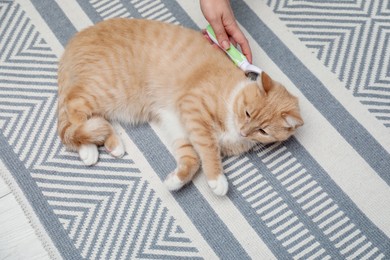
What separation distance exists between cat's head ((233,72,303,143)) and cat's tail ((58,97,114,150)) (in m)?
0.41

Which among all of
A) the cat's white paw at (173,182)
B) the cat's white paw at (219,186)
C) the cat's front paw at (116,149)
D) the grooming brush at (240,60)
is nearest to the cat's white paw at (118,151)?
the cat's front paw at (116,149)

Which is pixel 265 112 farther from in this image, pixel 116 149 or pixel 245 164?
pixel 116 149

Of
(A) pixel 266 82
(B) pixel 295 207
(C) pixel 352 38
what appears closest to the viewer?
(A) pixel 266 82

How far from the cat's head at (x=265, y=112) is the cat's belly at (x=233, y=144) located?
0.17 feet

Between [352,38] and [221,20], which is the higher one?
[221,20]

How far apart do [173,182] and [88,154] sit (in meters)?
0.28

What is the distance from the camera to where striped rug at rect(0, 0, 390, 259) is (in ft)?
4.07

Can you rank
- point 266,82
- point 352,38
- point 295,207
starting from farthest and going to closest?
point 352,38, point 295,207, point 266,82

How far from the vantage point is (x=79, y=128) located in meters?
1.24

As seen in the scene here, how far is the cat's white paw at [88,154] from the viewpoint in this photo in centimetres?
129

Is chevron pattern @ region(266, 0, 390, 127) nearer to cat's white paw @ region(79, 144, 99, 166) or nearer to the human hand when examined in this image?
the human hand

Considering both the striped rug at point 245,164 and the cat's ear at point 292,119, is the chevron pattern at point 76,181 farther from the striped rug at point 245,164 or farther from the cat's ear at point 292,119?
the cat's ear at point 292,119

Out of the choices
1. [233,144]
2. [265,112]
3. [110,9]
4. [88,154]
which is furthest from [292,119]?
[110,9]

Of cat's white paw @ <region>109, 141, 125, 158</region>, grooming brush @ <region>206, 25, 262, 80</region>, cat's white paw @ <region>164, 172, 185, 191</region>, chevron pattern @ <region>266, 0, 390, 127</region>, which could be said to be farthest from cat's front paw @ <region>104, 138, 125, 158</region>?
chevron pattern @ <region>266, 0, 390, 127</region>
